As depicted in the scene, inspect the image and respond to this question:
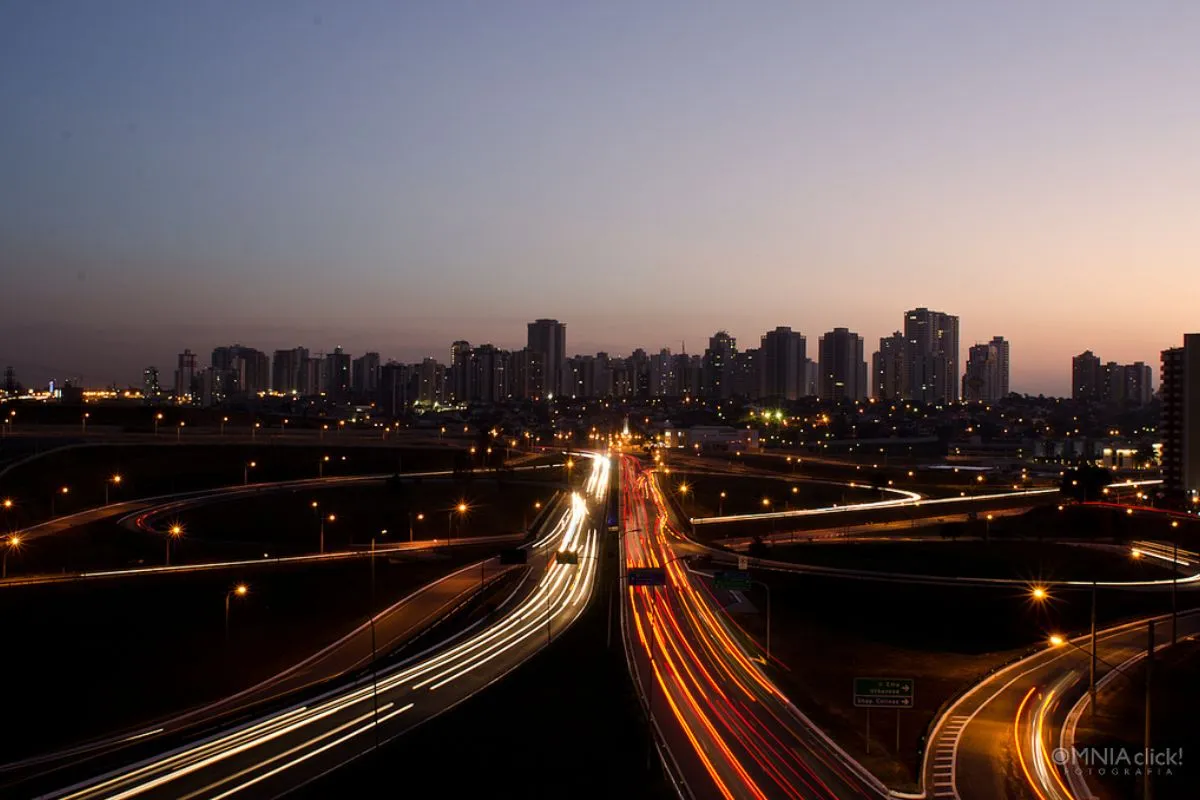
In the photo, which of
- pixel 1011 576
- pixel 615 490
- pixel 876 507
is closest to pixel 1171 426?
pixel 876 507

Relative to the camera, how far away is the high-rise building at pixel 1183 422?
4775 cm

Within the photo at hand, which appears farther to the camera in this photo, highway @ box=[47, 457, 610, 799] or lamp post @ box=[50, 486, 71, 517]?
lamp post @ box=[50, 486, 71, 517]

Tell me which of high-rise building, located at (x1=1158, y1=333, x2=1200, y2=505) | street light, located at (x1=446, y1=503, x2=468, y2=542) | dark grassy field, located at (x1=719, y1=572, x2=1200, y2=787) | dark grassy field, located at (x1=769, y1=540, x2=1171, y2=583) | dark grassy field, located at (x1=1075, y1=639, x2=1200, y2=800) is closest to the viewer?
dark grassy field, located at (x1=1075, y1=639, x2=1200, y2=800)

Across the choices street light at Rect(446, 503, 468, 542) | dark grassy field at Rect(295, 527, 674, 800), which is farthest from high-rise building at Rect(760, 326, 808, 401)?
dark grassy field at Rect(295, 527, 674, 800)

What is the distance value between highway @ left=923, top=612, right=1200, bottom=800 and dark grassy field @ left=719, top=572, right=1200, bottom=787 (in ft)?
2.12

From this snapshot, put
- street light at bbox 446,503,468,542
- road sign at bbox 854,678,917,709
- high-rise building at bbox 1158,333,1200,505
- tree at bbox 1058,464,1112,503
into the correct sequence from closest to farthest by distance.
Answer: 1. road sign at bbox 854,678,917,709
2. street light at bbox 446,503,468,542
3. tree at bbox 1058,464,1112,503
4. high-rise building at bbox 1158,333,1200,505

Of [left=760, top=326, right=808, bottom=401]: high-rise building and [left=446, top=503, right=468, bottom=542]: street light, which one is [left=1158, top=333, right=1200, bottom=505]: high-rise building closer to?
[left=446, top=503, right=468, bottom=542]: street light

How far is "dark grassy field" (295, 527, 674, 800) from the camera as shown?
43.1 ft

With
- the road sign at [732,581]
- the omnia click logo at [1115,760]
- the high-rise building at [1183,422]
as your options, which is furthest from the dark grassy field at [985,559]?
the high-rise building at [1183,422]

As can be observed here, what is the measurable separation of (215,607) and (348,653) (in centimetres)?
621

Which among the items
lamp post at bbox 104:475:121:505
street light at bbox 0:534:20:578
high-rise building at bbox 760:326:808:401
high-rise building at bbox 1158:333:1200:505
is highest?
high-rise building at bbox 760:326:808:401

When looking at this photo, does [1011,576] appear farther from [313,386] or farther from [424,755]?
[313,386]

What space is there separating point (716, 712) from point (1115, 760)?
6.22 meters

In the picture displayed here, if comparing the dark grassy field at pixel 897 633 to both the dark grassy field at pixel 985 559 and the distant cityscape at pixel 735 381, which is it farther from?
the distant cityscape at pixel 735 381
